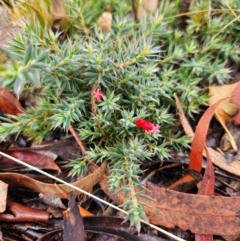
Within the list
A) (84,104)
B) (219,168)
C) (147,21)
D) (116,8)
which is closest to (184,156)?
(219,168)

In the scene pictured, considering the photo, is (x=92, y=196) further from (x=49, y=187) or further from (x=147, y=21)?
(x=147, y=21)

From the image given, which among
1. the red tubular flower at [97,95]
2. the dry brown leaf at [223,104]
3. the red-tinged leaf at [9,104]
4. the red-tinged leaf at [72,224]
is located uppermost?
the red tubular flower at [97,95]

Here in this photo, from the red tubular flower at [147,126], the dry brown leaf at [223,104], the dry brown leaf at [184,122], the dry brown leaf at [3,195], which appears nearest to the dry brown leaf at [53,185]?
the dry brown leaf at [3,195]

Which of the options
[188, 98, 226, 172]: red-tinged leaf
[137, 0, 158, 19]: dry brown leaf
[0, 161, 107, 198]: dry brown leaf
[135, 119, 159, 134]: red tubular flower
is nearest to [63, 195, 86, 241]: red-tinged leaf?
[0, 161, 107, 198]: dry brown leaf

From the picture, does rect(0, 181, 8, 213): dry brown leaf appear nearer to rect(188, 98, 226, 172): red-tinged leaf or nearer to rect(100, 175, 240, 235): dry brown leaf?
rect(100, 175, 240, 235): dry brown leaf

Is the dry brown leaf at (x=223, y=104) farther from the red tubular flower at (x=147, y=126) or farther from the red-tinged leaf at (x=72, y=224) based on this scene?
the red-tinged leaf at (x=72, y=224)

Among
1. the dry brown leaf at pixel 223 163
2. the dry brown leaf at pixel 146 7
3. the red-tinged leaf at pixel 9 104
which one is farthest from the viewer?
the dry brown leaf at pixel 146 7

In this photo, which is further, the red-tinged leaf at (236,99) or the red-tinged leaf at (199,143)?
the red-tinged leaf at (236,99)

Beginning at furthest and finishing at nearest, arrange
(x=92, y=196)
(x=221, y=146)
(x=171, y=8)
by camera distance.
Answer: (x=171, y=8) → (x=221, y=146) → (x=92, y=196)
